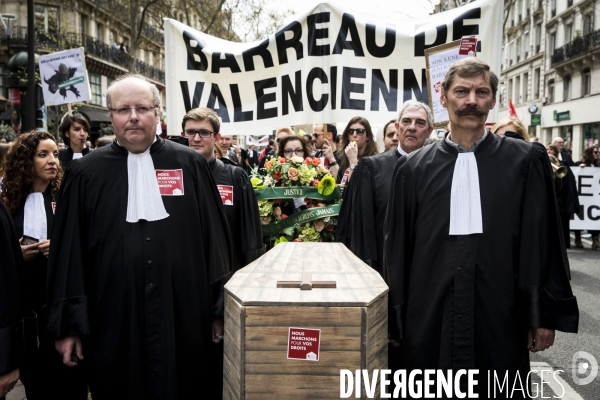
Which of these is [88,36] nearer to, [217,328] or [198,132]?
[198,132]

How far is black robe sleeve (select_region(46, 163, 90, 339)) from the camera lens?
117 inches

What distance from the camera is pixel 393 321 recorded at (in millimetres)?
2924

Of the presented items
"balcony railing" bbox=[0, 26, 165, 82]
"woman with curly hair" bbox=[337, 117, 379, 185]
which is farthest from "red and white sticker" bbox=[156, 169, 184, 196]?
"balcony railing" bbox=[0, 26, 165, 82]

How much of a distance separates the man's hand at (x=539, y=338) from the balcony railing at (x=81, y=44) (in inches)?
1071

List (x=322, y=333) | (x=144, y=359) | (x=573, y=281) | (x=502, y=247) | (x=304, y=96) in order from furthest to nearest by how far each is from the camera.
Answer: (x=573, y=281) < (x=304, y=96) < (x=144, y=359) < (x=502, y=247) < (x=322, y=333)

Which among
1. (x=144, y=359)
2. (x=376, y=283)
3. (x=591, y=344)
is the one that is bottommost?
(x=591, y=344)

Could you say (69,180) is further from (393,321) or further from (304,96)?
(304,96)

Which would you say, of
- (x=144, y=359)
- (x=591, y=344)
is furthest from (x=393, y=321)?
(x=591, y=344)

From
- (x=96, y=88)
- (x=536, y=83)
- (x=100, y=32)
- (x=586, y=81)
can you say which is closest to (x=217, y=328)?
(x=586, y=81)

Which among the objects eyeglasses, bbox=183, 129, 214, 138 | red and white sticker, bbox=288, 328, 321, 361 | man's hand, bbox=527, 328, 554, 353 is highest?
eyeglasses, bbox=183, 129, 214, 138

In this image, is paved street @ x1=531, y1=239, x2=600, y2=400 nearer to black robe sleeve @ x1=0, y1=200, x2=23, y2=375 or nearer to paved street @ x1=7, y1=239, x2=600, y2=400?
paved street @ x1=7, y1=239, x2=600, y2=400

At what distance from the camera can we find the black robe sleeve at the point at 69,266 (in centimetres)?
296

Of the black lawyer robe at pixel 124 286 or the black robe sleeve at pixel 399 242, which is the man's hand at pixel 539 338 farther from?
the black lawyer robe at pixel 124 286

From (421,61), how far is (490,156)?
2.92 meters
